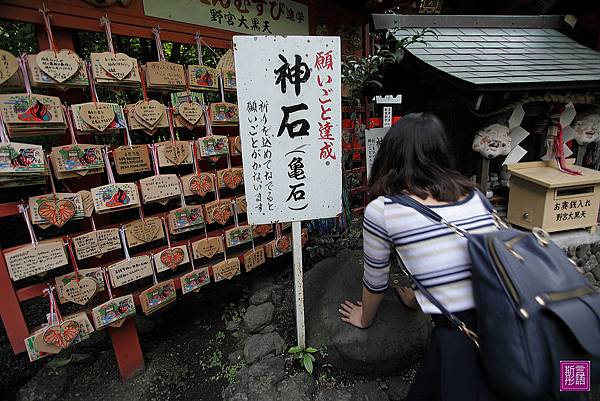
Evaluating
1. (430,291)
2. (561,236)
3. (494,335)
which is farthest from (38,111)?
(561,236)

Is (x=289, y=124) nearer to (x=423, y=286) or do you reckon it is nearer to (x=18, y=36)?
(x=423, y=286)

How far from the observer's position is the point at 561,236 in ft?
12.6

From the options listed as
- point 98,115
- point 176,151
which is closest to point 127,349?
point 176,151

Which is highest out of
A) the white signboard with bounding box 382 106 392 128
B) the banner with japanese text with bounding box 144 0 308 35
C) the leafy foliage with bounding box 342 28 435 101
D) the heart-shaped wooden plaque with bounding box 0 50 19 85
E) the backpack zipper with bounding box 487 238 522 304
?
the banner with japanese text with bounding box 144 0 308 35

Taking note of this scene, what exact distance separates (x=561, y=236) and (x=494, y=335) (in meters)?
3.62

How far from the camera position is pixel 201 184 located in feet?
9.80

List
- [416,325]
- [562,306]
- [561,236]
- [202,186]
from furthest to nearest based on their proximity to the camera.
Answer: [561,236] < [202,186] < [416,325] < [562,306]

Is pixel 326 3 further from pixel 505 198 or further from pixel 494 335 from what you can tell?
pixel 494 335

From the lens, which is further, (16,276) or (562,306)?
(16,276)

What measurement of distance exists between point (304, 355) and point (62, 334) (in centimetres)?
190

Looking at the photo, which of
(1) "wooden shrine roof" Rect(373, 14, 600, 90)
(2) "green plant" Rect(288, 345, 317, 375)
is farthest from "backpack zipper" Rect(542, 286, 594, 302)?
(1) "wooden shrine roof" Rect(373, 14, 600, 90)

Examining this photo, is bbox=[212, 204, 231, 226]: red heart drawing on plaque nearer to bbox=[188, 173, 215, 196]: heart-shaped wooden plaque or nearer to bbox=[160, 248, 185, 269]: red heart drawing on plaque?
bbox=[188, 173, 215, 196]: heart-shaped wooden plaque

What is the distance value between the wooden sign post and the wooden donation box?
2.73 meters

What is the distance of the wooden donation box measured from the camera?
3.55 metres
